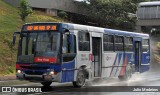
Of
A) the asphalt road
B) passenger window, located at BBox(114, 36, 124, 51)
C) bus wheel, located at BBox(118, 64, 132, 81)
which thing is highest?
passenger window, located at BBox(114, 36, 124, 51)

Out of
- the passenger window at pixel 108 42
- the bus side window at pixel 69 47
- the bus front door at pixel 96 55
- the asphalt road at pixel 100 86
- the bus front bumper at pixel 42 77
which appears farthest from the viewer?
the passenger window at pixel 108 42

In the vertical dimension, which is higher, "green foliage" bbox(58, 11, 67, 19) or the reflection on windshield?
"green foliage" bbox(58, 11, 67, 19)

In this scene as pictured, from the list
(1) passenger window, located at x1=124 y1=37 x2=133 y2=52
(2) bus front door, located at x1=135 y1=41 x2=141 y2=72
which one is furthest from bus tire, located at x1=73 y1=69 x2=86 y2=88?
(2) bus front door, located at x1=135 y1=41 x2=141 y2=72

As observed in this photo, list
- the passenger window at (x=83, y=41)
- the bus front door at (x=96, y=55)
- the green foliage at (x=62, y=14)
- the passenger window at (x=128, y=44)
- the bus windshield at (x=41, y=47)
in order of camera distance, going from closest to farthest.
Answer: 1. the bus windshield at (x=41, y=47)
2. the passenger window at (x=83, y=41)
3. the bus front door at (x=96, y=55)
4. the passenger window at (x=128, y=44)
5. the green foliage at (x=62, y=14)

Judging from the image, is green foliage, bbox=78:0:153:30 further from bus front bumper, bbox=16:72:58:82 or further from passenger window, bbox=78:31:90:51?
bus front bumper, bbox=16:72:58:82

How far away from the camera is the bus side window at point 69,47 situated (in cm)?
1797

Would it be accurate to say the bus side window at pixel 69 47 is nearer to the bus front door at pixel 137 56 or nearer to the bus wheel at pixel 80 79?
the bus wheel at pixel 80 79

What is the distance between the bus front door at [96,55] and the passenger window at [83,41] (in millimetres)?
766

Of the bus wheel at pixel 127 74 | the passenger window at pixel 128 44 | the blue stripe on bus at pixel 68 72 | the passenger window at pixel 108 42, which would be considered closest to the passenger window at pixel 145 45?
the passenger window at pixel 128 44

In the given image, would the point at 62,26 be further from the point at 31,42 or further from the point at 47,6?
the point at 47,6

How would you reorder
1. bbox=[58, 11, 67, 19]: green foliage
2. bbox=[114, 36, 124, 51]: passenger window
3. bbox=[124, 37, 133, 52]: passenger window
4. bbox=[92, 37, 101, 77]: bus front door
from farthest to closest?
bbox=[58, 11, 67, 19]: green foliage, bbox=[124, 37, 133, 52]: passenger window, bbox=[114, 36, 124, 51]: passenger window, bbox=[92, 37, 101, 77]: bus front door

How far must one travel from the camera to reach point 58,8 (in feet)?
183

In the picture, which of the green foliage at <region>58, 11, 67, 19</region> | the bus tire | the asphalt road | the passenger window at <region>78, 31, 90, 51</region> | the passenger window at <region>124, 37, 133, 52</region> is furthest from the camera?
the green foliage at <region>58, 11, 67, 19</region>

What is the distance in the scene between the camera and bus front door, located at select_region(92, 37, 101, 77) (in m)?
21.0
